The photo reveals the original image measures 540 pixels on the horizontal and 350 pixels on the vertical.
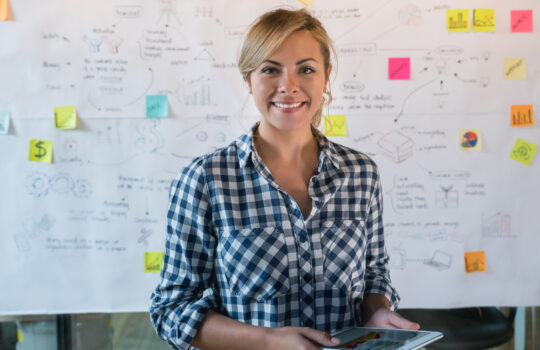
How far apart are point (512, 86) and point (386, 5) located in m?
0.61

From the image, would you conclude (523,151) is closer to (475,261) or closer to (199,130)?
(475,261)

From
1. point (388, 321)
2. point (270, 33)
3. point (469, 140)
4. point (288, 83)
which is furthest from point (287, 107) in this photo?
point (469, 140)

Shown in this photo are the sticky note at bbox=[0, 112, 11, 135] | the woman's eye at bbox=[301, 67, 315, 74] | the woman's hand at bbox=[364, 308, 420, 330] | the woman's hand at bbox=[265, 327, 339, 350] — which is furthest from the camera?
the sticky note at bbox=[0, 112, 11, 135]

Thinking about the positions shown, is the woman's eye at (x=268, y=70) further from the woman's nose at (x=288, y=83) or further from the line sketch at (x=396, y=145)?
the line sketch at (x=396, y=145)

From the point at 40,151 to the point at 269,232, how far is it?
140 cm

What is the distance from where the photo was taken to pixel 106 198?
2.20m

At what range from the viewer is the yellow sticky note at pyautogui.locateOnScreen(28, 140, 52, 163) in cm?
218

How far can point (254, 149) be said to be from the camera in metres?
1.21

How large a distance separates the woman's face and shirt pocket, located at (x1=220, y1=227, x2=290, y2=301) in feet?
0.85

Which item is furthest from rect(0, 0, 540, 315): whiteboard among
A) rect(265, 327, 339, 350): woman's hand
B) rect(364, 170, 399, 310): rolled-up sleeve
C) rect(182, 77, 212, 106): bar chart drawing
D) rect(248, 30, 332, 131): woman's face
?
rect(265, 327, 339, 350): woman's hand

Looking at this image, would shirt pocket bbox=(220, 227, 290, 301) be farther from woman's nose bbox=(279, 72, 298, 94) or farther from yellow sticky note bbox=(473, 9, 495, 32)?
yellow sticky note bbox=(473, 9, 495, 32)

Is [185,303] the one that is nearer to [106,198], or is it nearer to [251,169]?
[251,169]

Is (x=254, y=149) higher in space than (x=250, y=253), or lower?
higher

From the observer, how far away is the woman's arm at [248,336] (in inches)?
38.0
